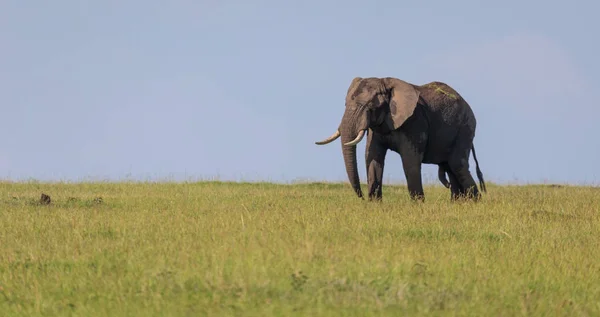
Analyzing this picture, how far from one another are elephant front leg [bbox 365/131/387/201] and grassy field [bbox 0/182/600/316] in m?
1.49

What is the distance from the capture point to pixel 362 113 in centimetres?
1639

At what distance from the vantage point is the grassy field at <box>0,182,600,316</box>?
7.16 meters

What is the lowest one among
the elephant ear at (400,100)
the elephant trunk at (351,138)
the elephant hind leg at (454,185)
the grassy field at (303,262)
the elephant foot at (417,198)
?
the grassy field at (303,262)

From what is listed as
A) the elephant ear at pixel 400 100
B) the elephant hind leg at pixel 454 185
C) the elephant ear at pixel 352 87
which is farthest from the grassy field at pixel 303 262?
the elephant hind leg at pixel 454 185

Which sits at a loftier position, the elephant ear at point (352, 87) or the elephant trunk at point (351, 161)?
the elephant ear at point (352, 87)

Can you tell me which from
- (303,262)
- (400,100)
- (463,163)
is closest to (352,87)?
(400,100)

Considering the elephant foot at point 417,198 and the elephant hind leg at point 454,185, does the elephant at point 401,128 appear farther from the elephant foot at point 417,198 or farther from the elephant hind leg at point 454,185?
the elephant hind leg at point 454,185

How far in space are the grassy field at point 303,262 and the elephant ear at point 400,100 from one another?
6.61 feet

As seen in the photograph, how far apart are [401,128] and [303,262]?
864 centimetres

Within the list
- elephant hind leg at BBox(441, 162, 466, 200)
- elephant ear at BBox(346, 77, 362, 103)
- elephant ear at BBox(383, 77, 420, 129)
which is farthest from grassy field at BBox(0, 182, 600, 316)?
elephant hind leg at BBox(441, 162, 466, 200)

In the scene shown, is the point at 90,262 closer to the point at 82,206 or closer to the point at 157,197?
the point at 82,206

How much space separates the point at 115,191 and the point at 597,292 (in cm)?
1734

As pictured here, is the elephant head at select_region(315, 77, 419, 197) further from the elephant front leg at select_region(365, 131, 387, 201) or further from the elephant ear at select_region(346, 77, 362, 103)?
the elephant front leg at select_region(365, 131, 387, 201)

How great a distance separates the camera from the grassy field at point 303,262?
282 inches
